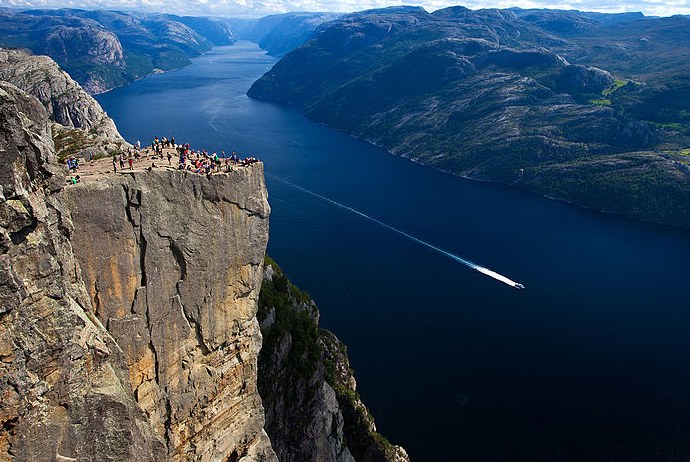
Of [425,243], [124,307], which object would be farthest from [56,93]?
[425,243]

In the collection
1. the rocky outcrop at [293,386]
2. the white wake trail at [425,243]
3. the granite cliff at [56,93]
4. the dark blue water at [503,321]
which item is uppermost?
the granite cliff at [56,93]

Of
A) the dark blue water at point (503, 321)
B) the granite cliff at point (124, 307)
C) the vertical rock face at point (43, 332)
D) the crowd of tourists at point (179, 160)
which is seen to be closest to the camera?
the vertical rock face at point (43, 332)

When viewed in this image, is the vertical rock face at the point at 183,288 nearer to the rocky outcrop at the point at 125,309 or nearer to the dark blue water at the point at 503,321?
the rocky outcrop at the point at 125,309

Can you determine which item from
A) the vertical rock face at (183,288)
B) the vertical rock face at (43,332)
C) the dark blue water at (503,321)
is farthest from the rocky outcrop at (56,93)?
the vertical rock face at (43,332)

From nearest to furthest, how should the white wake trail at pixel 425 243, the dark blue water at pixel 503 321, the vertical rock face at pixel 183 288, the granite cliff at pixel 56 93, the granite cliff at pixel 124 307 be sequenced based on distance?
the granite cliff at pixel 124 307, the vertical rock face at pixel 183 288, the granite cliff at pixel 56 93, the dark blue water at pixel 503 321, the white wake trail at pixel 425 243

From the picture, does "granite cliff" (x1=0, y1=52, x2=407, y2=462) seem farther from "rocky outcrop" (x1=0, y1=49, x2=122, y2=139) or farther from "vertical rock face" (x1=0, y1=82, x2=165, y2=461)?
"rocky outcrop" (x1=0, y1=49, x2=122, y2=139)

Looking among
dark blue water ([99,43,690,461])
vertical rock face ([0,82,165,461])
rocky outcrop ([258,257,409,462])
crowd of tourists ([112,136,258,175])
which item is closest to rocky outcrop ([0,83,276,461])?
vertical rock face ([0,82,165,461])

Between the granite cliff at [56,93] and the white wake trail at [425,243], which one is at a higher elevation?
the granite cliff at [56,93]
